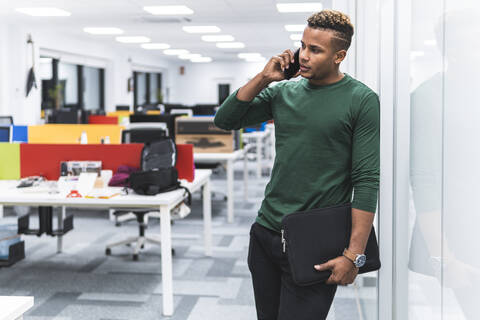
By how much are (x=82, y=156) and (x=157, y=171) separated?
2.51 feet

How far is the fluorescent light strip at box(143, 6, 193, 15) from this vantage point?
831cm

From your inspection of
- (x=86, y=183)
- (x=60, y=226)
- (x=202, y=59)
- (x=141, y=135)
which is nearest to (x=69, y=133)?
(x=141, y=135)

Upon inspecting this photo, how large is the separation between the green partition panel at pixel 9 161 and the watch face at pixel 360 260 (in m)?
3.04

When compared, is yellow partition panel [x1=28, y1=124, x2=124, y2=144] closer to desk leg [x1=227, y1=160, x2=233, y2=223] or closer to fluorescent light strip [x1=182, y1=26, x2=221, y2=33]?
desk leg [x1=227, y1=160, x2=233, y2=223]

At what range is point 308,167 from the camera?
4.85 feet

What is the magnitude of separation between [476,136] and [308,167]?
515 mm

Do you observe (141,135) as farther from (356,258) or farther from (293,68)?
(356,258)

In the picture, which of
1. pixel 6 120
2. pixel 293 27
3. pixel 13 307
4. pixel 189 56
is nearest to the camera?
pixel 13 307

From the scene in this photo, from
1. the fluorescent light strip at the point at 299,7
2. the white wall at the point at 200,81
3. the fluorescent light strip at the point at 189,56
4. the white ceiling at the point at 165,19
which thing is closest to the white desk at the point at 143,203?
the white ceiling at the point at 165,19

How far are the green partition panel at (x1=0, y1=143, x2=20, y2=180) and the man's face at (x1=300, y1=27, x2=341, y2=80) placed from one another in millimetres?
2948

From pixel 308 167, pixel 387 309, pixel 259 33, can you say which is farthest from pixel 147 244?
pixel 259 33

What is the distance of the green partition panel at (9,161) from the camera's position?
12.7 ft

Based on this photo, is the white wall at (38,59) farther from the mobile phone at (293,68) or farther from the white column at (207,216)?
the mobile phone at (293,68)

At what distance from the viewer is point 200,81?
21234 mm
